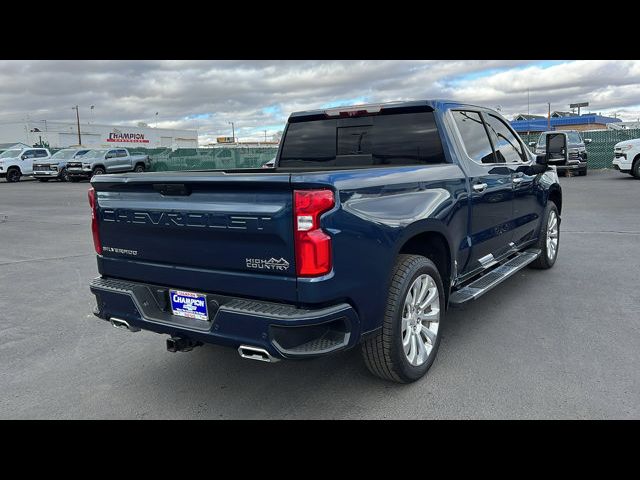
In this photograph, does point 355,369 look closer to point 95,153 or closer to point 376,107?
point 376,107

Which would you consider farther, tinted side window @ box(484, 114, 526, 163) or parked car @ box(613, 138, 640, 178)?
parked car @ box(613, 138, 640, 178)

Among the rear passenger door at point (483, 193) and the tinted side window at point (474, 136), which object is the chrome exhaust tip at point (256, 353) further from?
the tinted side window at point (474, 136)

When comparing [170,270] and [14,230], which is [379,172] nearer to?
[170,270]

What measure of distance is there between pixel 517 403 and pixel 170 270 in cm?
231

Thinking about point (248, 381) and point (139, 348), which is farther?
point (139, 348)

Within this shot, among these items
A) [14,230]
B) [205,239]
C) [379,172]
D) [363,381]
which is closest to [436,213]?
[379,172]

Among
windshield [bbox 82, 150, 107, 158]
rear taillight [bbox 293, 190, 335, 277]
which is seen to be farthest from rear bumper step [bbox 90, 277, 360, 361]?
windshield [bbox 82, 150, 107, 158]

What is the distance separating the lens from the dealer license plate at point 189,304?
3.17 metres

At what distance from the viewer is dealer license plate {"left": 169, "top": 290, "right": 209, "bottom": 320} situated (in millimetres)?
3168

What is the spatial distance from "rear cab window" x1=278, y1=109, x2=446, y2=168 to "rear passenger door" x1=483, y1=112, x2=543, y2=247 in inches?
41.9

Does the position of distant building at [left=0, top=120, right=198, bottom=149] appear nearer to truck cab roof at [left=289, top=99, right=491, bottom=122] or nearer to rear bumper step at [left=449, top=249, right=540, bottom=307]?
truck cab roof at [left=289, top=99, right=491, bottom=122]

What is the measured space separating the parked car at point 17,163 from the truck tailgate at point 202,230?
31648 millimetres

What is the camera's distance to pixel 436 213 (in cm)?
373

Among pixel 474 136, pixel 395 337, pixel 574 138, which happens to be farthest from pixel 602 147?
pixel 395 337
